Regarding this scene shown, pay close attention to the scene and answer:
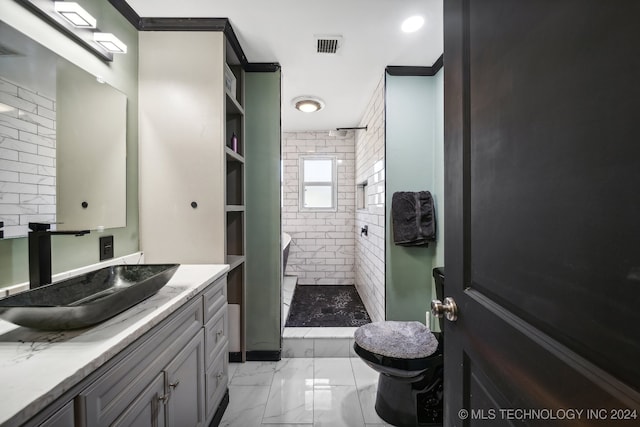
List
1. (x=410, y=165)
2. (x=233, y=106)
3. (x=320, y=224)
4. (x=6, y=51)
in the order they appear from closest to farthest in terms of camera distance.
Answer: (x=6, y=51) < (x=233, y=106) < (x=410, y=165) < (x=320, y=224)

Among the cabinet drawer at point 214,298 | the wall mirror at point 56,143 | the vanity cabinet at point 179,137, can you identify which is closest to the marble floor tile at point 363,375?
the cabinet drawer at point 214,298

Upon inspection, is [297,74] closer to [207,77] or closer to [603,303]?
[207,77]

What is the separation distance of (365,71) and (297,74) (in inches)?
23.8

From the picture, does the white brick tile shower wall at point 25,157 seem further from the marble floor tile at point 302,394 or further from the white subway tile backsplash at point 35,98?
the marble floor tile at point 302,394

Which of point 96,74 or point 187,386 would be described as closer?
point 187,386

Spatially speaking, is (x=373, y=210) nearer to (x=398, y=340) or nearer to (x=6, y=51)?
(x=398, y=340)

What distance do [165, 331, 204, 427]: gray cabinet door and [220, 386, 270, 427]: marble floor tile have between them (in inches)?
15.7

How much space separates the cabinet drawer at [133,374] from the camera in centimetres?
70

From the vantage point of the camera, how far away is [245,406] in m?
1.75

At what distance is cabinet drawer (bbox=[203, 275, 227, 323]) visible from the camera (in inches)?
54.9

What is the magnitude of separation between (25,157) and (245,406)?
181 cm

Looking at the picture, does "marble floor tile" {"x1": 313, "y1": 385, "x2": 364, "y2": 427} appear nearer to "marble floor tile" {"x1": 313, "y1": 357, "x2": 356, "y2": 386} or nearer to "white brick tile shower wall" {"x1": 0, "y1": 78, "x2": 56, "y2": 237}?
"marble floor tile" {"x1": 313, "y1": 357, "x2": 356, "y2": 386}

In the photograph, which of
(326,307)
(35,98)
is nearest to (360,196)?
(326,307)

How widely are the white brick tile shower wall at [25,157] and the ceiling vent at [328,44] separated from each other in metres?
1.58
